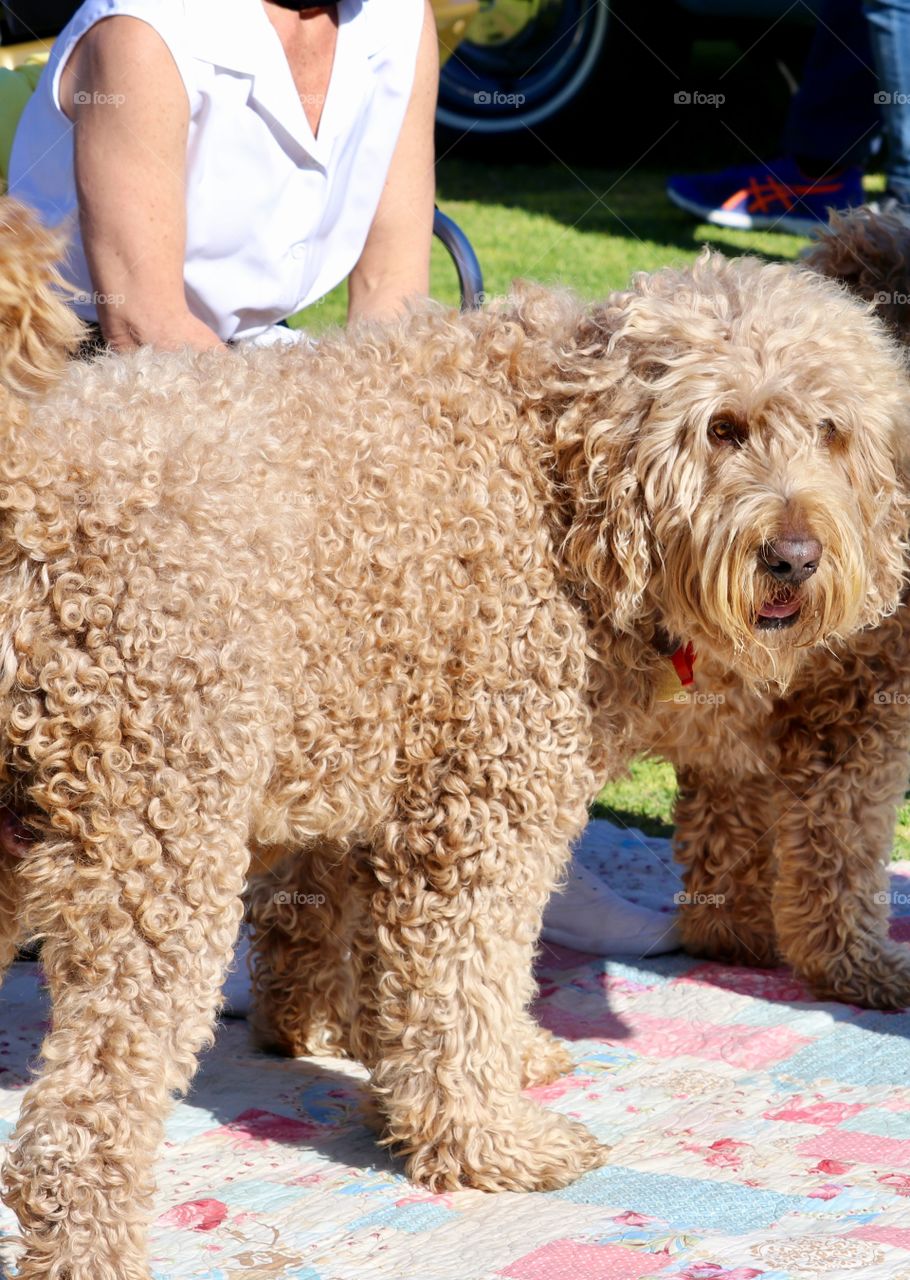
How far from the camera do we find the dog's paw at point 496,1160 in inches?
104

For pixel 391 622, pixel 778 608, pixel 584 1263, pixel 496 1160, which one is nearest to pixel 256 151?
pixel 391 622

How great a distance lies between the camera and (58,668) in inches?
82.6

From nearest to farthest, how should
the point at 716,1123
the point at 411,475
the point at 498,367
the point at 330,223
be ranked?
the point at 411,475 < the point at 498,367 < the point at 716,1123 < the point at 330,223

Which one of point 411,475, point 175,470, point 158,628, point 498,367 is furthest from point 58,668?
point 498,367

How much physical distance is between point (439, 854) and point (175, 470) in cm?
76

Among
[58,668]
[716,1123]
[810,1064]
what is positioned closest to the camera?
[58,668]

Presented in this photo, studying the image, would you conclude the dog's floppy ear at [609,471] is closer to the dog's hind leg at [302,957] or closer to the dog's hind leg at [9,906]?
the dog's hind leg at [302,957]

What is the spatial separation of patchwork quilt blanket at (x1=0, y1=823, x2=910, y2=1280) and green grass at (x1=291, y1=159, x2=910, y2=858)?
4.29 metres

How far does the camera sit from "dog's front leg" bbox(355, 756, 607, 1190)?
2574 millimetres

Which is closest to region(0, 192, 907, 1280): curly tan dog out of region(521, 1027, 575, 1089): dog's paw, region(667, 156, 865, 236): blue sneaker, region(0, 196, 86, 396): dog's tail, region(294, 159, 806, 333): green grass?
region(0, 196, 86, 396): dog's tail

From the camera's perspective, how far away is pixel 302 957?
3158 millimetres

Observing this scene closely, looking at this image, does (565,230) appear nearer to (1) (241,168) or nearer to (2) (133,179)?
(1) (241,168)

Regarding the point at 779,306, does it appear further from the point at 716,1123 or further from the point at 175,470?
the point at 716,1123

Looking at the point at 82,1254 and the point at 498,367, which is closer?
the point at 82,1254
